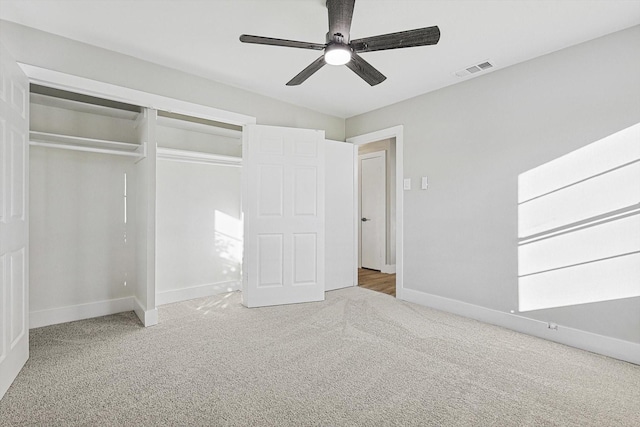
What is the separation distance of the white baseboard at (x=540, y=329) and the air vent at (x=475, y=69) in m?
2.47

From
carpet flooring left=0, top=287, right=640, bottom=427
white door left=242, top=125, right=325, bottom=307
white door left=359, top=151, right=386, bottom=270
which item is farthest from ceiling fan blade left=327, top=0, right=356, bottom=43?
white door left=359, top=151, right=386, bottom=270

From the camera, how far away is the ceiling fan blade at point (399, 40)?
76.2 inches

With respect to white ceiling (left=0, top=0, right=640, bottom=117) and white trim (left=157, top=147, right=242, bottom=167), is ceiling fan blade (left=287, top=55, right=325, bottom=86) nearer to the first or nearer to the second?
white ceiling (left=0, top=0, right=640, bottom=117)

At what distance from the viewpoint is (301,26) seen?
8.30 feet

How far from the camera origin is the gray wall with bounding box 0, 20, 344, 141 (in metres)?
2.55

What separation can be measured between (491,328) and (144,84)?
4.19 meters

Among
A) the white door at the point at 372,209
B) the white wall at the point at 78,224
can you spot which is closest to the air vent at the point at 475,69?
the white door at the point at 372,209

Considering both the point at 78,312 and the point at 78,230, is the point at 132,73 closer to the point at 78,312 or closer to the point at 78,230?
the point at 78,230

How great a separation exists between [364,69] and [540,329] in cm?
279

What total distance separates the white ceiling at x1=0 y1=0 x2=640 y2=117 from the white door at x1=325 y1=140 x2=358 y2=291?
1.52m

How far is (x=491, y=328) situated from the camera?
3.14 m

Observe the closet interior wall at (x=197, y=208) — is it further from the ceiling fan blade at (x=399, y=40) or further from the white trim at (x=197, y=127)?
the ceiling fan blade at (x=399, y=40)

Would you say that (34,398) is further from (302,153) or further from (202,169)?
(302,153)

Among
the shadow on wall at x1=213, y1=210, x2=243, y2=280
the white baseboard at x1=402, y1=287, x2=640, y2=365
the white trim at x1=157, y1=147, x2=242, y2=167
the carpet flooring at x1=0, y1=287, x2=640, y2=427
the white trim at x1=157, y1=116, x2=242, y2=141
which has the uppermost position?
the white trim at x1=157, y1=116, x2=242, y2=141
